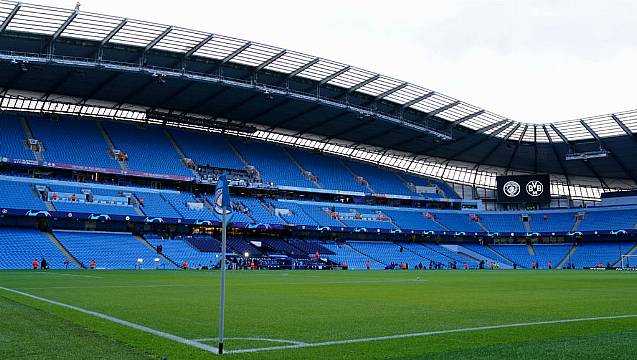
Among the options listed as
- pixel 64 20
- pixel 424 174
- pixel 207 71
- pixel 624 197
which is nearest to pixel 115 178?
pixel 207 71

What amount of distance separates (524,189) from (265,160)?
3956 cm

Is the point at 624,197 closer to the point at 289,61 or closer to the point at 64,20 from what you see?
the point at 289,61

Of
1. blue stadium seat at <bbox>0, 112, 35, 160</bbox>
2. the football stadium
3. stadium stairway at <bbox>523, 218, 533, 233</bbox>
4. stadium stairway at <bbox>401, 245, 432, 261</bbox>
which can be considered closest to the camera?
the football stadium

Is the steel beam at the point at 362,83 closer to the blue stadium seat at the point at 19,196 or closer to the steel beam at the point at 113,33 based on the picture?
the steel beam at the point at 113,33

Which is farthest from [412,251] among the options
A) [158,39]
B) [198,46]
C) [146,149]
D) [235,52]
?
[158,39]

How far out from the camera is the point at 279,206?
255ft

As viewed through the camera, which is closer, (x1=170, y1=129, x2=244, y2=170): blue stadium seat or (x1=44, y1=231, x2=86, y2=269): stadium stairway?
(x1=44, y1=231, x2=86, y2=269): stadium stairway

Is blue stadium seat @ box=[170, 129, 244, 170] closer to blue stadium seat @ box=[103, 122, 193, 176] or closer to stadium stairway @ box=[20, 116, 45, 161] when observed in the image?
blue stadium seat @ box=[103, 122, 193, 176]

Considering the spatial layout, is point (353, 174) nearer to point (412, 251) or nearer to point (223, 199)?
point (412, 251)

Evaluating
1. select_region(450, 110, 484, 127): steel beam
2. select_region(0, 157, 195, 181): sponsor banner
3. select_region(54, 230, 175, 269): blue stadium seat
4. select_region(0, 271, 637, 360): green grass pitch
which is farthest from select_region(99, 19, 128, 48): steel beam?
select_region(450, 110, 484, 127): steel beam

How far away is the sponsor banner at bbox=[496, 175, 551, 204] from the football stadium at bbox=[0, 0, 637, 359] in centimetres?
33

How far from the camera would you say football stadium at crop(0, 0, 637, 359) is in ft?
39.6

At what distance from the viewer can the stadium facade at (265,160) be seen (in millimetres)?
54094

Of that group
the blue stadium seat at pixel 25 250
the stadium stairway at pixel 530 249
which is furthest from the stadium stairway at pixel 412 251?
the blue stadium seat at pixel 25 250
